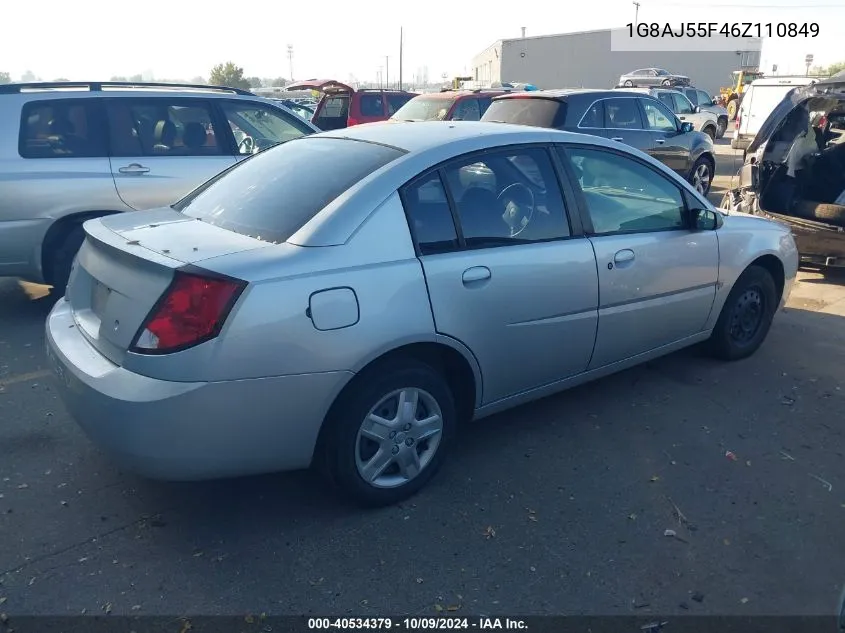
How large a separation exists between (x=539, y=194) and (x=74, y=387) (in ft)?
7.63

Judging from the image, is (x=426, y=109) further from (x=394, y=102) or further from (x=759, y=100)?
(x=759, y=100)

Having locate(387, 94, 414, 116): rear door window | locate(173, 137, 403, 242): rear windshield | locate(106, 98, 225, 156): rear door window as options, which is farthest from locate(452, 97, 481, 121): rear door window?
locate(173, 137, 403, 242): rear windshield

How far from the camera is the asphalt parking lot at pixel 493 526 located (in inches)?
104

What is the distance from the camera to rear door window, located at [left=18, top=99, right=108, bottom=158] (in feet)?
17.7

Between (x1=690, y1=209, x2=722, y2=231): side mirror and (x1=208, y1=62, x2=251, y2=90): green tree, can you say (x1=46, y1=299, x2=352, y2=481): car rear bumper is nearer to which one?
(x1=690, y1=209, x2=722, y2=231): side mirror

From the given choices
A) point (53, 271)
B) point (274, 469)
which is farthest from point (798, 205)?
point (53, 271)

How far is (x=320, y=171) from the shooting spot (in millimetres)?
3346

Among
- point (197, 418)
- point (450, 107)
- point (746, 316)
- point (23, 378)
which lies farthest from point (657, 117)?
point (197, 418)

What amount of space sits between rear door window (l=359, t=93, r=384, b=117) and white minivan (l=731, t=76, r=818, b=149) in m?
8.48

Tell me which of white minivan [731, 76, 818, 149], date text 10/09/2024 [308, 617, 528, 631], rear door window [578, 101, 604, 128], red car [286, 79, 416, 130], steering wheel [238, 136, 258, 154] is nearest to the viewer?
date text 10/09/2024 [308, 617, 528, 631]

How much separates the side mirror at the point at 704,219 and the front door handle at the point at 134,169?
4207 millimetres

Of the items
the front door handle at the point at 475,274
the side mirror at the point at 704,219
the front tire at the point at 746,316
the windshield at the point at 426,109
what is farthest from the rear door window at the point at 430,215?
the windshield at the point at 426,109

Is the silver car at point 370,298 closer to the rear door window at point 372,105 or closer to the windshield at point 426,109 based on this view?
the windshield at point 426,109

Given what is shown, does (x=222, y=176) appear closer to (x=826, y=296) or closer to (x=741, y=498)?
(x=741, y=498)
